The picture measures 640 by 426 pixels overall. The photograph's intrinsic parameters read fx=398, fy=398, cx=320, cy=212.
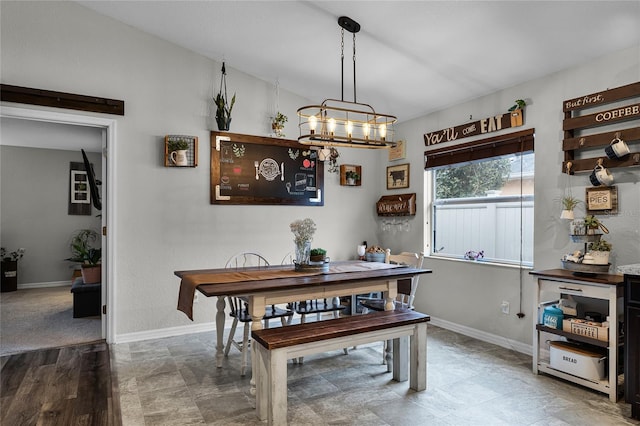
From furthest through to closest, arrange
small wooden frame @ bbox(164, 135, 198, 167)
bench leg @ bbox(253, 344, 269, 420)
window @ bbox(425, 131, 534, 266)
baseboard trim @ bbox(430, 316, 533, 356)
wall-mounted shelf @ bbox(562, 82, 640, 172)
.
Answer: small wooden frame @ bbox(164, 135, 198, 167) < window @ bbox(425, 131, 534, 266) < baseboard trim @ bbox(430, 316, 533, 356) < wall-mounted shelf @ bbox(562, 82, 640, 172) < bench leg @ bbox(253, 344, 269, 420)

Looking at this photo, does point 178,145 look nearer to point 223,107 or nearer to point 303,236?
point 223,107

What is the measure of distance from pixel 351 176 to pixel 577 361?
123 inches

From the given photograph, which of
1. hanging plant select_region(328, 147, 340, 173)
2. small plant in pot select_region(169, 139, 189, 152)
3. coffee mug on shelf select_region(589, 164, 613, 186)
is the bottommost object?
coffee mug on shelf select_region(589, 164, 613, 186)

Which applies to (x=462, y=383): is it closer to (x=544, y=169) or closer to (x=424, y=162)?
(x=544, y=169)

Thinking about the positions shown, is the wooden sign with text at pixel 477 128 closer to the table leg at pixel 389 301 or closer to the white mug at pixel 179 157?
the table leg at pixel 389 301

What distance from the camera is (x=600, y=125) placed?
3.02m

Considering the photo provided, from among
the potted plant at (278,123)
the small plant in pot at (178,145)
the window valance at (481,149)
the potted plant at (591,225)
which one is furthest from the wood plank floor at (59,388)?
the window valance at (481,149)

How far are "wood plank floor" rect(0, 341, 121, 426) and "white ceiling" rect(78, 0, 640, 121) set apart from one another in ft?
10.1

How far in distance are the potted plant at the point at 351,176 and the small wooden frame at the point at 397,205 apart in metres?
0.43

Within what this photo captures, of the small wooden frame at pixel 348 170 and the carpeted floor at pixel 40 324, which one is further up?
the small wooden frame at pixel 348 170

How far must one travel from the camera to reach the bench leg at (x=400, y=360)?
9.63 feet

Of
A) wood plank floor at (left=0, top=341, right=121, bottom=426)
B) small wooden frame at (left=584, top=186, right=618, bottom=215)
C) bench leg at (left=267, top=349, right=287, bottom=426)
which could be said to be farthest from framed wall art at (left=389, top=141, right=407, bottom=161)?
wood plank floor at (left=0, top=341, right=121, bottom=426)

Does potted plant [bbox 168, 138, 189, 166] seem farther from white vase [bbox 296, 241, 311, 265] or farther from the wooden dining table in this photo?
white vase [bbox 296, 241, 311, 265]

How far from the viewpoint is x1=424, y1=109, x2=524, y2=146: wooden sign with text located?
11.8 feet
